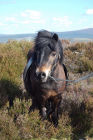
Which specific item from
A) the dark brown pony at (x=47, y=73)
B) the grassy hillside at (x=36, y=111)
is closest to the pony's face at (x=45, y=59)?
the dark brown pony at (x=47, y=73)

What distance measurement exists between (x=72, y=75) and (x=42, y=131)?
385 centimetres

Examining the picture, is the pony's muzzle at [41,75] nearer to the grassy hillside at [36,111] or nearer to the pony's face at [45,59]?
the pony's face at [45,59]

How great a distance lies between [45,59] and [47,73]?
0.89 ft

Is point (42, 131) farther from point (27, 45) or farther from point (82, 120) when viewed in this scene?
point (27, 45)

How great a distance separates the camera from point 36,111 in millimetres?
4629

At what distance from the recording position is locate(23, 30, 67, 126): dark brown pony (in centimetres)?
385

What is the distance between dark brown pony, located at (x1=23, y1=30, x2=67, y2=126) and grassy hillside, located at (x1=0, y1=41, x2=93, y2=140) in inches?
10.5

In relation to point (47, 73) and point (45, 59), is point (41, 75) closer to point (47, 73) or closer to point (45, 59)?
point (47, 73)

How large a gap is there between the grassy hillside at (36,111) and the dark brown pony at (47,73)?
0.27 metres

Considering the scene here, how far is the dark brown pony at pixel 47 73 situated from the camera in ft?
12.6

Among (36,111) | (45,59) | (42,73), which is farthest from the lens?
(36,111)

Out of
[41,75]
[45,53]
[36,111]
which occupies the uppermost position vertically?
[45,53]

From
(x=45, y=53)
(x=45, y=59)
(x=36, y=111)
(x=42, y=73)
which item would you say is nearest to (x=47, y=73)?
(x=42, y=73)

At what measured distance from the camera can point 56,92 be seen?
460 cm
